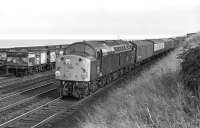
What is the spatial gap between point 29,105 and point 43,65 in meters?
18.2

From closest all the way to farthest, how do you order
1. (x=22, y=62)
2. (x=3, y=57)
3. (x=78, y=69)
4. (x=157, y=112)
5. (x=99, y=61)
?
(x=157, y=112) → (x=78, y=69) → (x=99, y=61) → (x=22, y=62) → (x=3, y=57)

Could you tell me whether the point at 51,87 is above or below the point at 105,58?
below

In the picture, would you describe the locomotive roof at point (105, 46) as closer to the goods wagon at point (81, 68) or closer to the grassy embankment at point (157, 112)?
the goods wagon at point (81, 68)

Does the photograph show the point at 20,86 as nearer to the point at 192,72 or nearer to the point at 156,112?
the point at 156,112

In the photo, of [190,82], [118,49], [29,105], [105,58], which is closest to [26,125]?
[29,105]

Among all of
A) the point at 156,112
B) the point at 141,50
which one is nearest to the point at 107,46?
the point at 156,112

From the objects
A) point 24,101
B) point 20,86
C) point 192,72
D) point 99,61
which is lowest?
point 24,101

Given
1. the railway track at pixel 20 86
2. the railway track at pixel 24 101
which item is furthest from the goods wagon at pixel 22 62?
the railway track at pixel 24 101

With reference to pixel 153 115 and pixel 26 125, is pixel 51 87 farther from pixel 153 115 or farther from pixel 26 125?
pixel 153 115

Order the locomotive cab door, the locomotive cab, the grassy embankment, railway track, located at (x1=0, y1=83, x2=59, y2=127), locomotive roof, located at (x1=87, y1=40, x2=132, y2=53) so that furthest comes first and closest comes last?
locomotive roof, located at (x1=87, y1=40, x2=132, y2=53) < the locomotive cab door < the locomotive cab < railway track, located at (x1=0, y1=83, x2=59, y2=127) < the grassy embankment

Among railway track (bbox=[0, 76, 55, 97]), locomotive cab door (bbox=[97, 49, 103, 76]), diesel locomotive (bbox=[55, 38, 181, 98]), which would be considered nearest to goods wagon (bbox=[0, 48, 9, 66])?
railway track (bbox=[0, 76, 55, 97])

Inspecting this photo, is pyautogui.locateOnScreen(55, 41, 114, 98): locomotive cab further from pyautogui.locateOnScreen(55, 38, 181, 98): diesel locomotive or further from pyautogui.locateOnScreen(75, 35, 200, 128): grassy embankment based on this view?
pyautogui.locateOnScreen(75, 35, 200, 128): grassy embankment

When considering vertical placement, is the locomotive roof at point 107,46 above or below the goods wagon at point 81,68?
above

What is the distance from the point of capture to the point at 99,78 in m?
23.3
